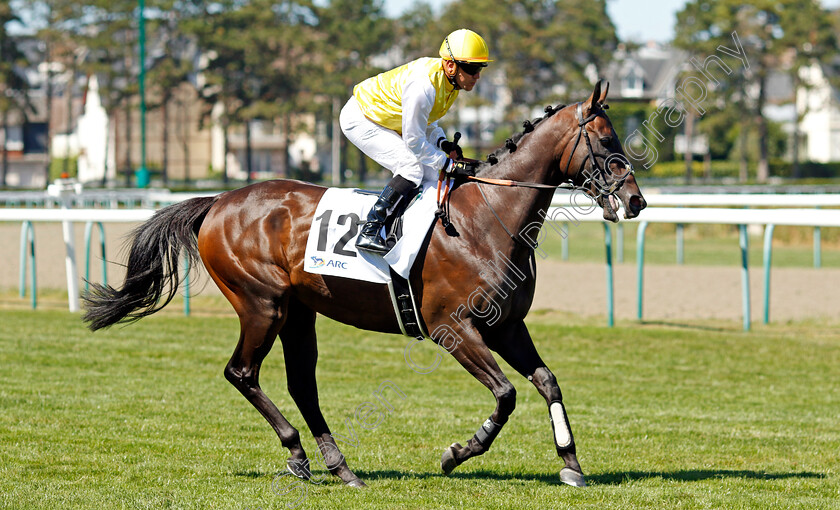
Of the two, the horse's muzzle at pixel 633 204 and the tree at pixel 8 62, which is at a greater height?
the tree at pixel 8 62

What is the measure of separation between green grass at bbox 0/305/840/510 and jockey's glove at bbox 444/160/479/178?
54.9 inches

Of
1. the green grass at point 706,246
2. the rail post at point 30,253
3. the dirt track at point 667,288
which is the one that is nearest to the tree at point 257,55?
the green grass at point 706,246

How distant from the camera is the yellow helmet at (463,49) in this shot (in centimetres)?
454

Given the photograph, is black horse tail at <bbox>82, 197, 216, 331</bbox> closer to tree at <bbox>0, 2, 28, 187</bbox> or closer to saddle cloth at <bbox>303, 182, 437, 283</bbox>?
saddle cloth at <bbox>303, 182, 437, 283</bbox>

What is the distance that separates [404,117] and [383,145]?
13.4 inches

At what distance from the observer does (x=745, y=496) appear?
4.30 metres

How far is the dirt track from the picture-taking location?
1052cm

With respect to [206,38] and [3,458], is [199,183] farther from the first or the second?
[3,458]

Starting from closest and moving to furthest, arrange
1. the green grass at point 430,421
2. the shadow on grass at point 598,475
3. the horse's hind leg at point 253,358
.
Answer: the green grass at point 430,421
the shadow on grass at point 598,475
the horse's hind leg at point 253,358

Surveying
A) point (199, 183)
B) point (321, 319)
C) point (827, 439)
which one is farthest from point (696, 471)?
point (199, 183)

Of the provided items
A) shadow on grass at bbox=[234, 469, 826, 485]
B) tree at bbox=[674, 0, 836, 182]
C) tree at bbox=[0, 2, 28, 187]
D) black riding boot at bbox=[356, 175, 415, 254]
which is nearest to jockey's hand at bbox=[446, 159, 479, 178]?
black riding boot at bbox=[356, 175, 415, 254]

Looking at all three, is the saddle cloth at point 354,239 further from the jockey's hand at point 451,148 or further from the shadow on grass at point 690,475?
the shadow on grass at point 690,475

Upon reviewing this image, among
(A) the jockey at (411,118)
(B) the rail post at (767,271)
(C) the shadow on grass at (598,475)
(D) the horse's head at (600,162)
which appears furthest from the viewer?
(B) the rail post at (767,271)

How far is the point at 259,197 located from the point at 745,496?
2.62 m
